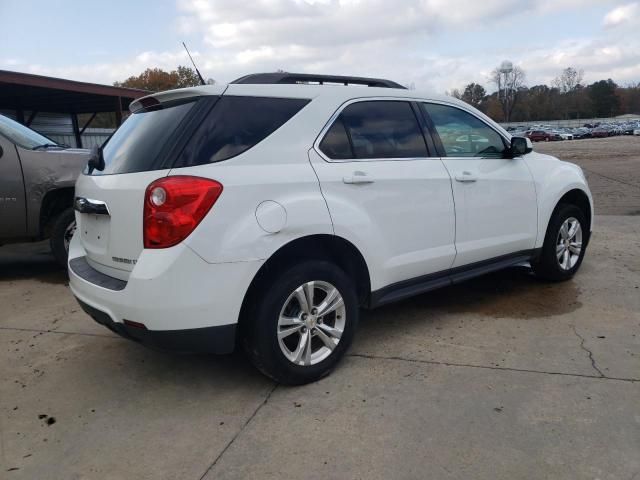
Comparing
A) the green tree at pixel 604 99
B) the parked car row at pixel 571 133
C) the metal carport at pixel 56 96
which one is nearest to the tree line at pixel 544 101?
the green tree at pixel 604 99

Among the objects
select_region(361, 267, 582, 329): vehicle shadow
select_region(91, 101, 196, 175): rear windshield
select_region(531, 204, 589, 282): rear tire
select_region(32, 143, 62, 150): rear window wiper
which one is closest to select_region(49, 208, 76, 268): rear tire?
select_region(32, 143, 62, 150): rear window wiper

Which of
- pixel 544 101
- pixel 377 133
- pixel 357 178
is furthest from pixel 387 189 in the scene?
pixel 544 101

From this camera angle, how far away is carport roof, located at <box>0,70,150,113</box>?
1257cm

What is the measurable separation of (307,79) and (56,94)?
14.0 m

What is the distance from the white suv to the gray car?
2.52m

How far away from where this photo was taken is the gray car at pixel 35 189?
18.4 ft

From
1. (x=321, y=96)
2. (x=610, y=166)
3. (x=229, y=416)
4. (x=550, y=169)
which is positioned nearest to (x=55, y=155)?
(x=321, y=96)

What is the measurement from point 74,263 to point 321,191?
1.69 meters

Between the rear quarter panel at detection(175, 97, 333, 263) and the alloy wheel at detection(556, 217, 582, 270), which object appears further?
the alloy wheel at detection(556, 217, 582, 270)

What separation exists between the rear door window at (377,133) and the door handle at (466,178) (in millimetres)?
316

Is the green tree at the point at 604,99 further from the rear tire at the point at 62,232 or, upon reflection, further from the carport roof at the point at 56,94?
the rear tire at the point at 62,232

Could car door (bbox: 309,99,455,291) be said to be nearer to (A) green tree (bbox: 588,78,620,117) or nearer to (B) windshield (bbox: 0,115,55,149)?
(B) windshield (bbox: 0,115,55,149)

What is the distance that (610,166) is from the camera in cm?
2159

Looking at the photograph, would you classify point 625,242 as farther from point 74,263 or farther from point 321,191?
point 74,263
